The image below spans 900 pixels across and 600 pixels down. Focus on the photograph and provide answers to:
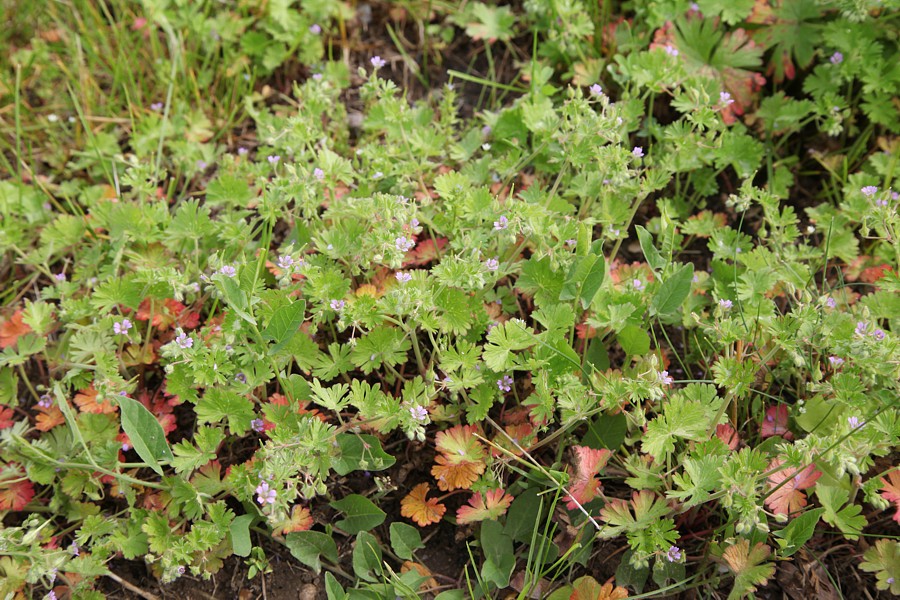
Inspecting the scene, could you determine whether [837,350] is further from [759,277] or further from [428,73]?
[428,73]

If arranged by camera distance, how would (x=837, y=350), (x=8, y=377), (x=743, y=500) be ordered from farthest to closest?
(x=8, y=377)
(x=837, y=350)
(x=743, y=500)

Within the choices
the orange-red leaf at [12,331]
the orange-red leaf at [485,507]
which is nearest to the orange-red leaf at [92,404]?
the orange-red leaf at [12,331]

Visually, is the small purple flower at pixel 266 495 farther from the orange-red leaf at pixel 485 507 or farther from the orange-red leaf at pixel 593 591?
the orange-red leaf at pixel 593 591

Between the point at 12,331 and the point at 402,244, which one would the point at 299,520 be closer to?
the point at 402,244

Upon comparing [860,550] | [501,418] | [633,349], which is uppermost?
[633,349]

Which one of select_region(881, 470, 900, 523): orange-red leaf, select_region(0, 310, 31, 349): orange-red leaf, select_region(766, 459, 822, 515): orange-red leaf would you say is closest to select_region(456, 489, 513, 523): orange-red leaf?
select_region(766, 459, 822, 515): orange-red leaf

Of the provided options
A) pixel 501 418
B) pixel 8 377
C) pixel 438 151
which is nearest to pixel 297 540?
pixel 501 418

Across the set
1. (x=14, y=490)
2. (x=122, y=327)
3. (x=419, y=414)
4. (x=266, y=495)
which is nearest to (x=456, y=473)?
(x=419, y=414)
